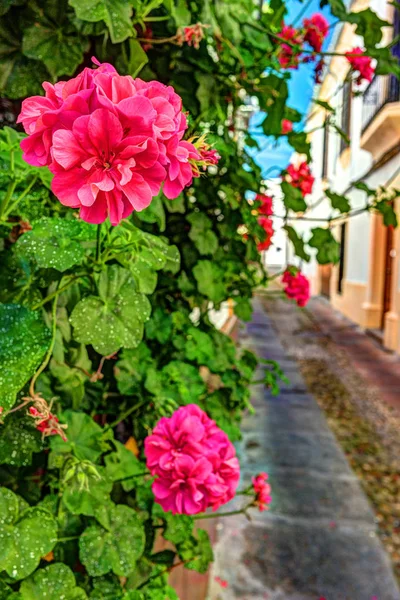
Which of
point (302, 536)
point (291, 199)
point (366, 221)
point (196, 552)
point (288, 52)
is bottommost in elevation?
point (302, 536)

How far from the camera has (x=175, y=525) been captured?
1.09 metres

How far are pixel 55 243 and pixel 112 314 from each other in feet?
0.34

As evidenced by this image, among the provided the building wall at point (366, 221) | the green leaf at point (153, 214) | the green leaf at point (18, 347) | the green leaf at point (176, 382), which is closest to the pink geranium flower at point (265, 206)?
the green leaf at point (176, 382)

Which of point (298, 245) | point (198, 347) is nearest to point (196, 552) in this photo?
point (198, 347)

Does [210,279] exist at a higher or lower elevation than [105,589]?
higher

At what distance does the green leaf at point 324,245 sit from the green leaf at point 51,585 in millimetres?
1114

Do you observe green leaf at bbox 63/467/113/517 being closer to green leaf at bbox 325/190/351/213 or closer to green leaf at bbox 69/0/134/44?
green leaf at bbox 69/0/134/44

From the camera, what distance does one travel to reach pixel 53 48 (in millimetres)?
812

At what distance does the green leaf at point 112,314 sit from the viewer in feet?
2.10

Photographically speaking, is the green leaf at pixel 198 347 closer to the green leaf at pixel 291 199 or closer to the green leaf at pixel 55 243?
the green leaf at pixel 291 199

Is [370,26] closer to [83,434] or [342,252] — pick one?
[83,434]

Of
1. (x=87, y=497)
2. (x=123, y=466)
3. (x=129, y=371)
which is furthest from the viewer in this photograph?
(x=129, y=371)

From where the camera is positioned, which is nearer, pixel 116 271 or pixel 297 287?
pixel 116 271

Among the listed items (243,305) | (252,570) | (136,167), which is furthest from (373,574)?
(136,167)
